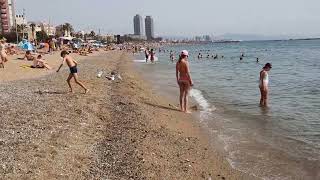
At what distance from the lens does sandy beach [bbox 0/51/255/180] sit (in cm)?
660

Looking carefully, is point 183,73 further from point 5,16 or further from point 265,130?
point 5,16

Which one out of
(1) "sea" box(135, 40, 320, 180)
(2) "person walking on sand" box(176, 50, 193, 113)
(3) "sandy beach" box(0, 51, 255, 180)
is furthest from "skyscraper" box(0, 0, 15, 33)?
(2) "person walking on sand" box(176, 50, 193, 113)

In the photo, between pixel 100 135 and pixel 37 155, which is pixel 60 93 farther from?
pixel 37 155

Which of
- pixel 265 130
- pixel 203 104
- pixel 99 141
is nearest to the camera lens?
pixel 99 141

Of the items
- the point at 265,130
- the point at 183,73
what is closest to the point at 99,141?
the point at 183,73

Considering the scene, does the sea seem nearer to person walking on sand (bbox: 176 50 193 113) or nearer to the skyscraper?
person walking on sand (bbox: 176 50 193 113)

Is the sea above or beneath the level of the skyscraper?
beneath

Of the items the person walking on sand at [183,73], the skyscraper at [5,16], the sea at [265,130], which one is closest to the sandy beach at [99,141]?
the sea at [265,130]

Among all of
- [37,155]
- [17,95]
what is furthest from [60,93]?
[37,155]

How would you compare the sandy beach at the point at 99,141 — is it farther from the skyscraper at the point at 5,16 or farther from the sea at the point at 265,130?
the skyscraper at the point at 5,16

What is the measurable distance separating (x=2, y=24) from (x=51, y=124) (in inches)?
5064

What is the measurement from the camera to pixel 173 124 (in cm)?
1084

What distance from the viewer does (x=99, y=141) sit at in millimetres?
8320

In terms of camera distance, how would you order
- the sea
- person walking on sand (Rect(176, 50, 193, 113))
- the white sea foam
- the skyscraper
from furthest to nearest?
the skyscraper
the white sea foam
person walking on sand (Rect(176, 50, 193, 113))
the sea
